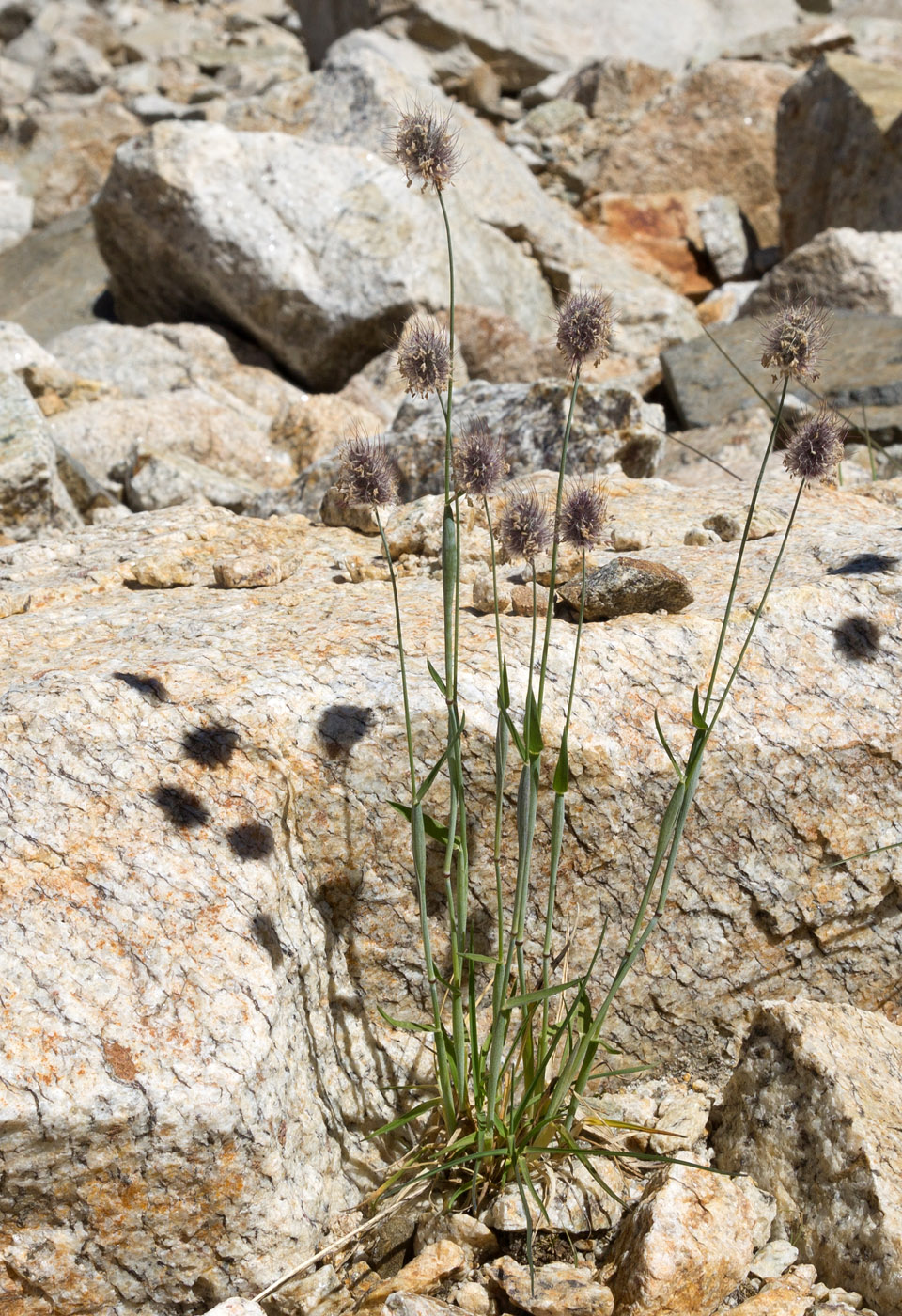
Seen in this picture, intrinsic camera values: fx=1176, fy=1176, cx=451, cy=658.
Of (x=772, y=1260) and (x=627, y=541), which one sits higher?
(x=627, y=541)

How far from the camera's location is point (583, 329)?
2385mm

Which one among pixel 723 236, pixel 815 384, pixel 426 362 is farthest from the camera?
pixel 723 236

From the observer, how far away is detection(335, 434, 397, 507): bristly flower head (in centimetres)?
247

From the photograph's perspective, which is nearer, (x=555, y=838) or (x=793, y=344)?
(x=793, y=344)

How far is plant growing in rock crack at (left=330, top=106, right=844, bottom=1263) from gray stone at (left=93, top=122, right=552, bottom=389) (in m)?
5.52

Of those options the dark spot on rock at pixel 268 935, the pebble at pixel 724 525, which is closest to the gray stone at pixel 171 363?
the pebble at pixel 724 525

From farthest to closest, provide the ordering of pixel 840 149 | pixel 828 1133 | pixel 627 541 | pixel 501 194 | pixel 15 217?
pixel 15 217 → pixel 840 149 → pixel 501 194 → pixel 627 541 → pixel 828 1133

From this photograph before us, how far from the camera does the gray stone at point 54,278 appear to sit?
9.79 metres

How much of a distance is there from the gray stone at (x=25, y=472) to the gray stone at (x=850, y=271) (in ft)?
16.8

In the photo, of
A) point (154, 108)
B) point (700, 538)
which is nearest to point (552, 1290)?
point (700, 538)

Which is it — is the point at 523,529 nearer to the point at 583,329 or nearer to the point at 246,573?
the point at 583,329

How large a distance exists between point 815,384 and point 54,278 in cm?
706

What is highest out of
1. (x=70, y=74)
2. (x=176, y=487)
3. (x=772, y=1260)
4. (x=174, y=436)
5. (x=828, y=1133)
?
(x=828, y=1133)

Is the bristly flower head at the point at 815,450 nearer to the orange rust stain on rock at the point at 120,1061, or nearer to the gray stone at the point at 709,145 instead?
the orange rust stain on rock at the point at 120,1061
